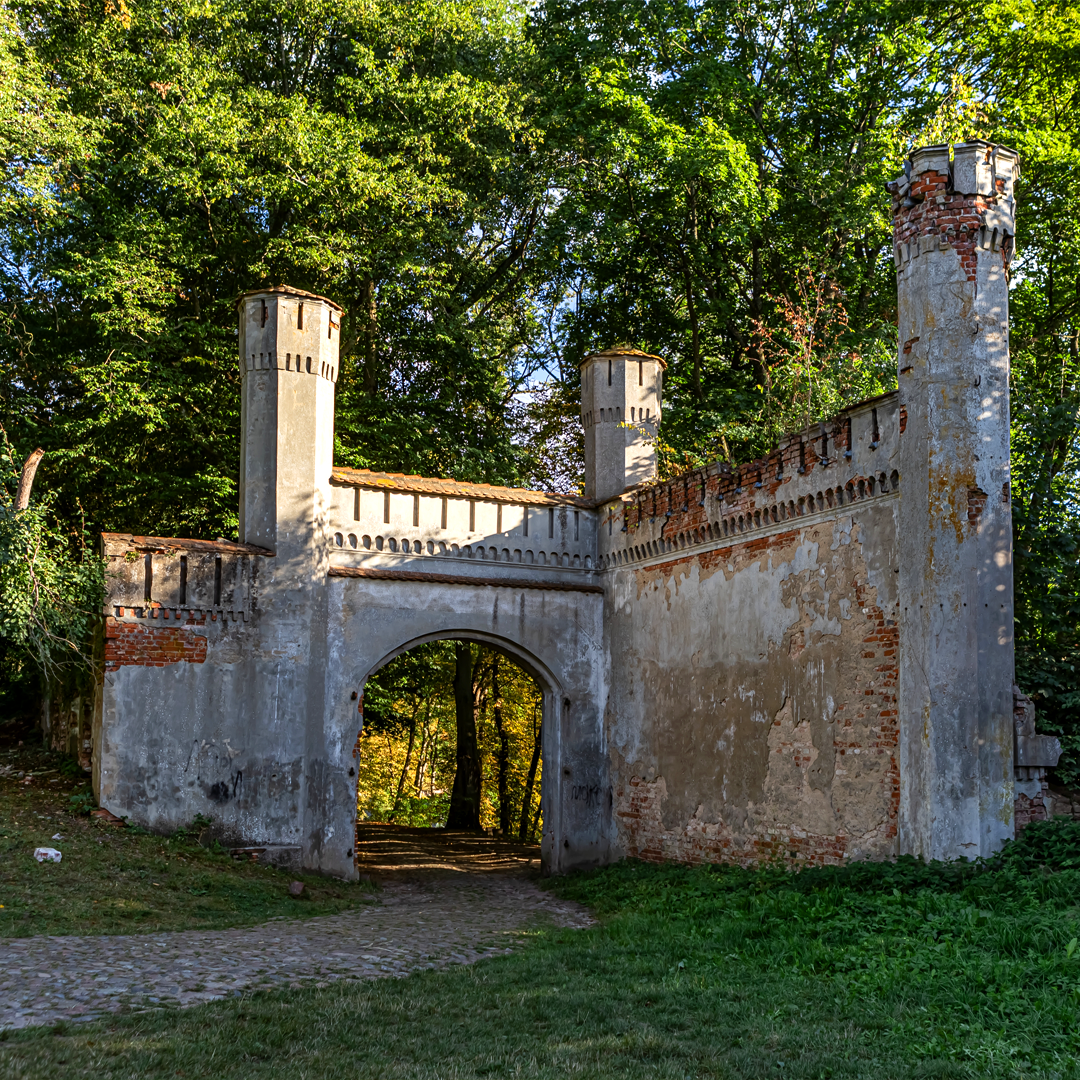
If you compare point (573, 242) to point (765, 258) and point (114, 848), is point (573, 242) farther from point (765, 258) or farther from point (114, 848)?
point (114, 848)

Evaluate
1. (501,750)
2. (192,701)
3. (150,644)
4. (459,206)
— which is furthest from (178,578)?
(501,750)

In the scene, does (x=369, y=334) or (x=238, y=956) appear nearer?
(x=238, y=956)

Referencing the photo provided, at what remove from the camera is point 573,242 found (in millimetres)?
20828

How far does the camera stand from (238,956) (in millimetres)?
8305

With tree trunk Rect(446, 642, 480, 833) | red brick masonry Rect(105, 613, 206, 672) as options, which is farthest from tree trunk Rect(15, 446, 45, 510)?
tree trunk Rect(446, 642, 480, 833)

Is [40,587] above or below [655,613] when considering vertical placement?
above

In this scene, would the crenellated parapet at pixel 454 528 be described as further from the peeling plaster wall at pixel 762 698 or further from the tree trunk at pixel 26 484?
the tree trunk at pixel 26 484

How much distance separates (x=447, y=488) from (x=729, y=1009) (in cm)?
979

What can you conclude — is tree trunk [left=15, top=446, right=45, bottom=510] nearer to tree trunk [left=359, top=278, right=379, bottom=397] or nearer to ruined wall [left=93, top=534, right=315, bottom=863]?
ruined wall [left=93, top=534, right=315, bottom=863]

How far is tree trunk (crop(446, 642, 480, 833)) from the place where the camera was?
22031 mm

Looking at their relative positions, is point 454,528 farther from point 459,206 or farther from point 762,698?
point 459,206

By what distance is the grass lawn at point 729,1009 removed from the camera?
5348 mm

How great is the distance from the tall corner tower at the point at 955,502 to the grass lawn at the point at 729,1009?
28.3 inches

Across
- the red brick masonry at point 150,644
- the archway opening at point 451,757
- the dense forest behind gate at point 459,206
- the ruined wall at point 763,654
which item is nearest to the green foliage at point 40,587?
the red brick masonry at point 150,644
